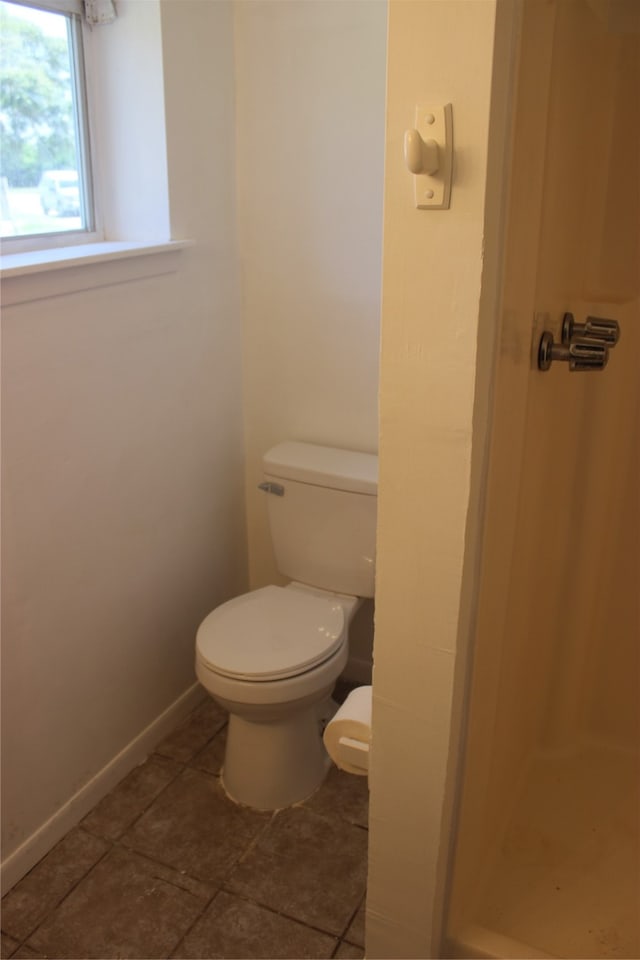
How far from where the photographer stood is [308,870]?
184cm

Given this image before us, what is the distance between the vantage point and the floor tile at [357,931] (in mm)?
1678

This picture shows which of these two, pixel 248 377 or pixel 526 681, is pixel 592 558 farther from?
pixel 248 377

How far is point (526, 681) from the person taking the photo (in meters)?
1.76

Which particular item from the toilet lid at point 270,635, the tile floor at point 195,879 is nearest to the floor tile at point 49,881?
the tile floor at point 195,879

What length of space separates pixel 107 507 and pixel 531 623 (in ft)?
3.23

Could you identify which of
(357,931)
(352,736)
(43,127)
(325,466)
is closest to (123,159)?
(43,127)

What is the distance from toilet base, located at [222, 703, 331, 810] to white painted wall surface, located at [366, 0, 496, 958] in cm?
70

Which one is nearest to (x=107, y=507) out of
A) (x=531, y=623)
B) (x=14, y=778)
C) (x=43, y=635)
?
(x=43, y=635)

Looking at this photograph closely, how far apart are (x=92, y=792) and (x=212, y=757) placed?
12.8 inches

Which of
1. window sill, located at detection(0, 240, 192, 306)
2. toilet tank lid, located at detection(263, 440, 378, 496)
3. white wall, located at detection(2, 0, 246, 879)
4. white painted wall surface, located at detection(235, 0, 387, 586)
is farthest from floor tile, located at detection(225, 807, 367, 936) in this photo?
window sill, located at detection(0, 240, 192, 306)

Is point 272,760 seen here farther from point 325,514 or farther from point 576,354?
point 576,354

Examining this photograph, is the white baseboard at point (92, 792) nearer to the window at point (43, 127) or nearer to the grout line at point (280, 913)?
the grout line at point (280, 913)

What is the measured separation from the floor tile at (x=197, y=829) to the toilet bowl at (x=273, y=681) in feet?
0.15

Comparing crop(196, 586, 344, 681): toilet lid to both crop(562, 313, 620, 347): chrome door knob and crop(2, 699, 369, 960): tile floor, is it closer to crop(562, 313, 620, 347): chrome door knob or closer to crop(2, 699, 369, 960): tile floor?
crop(2, 699, 369, 960): tile floor
